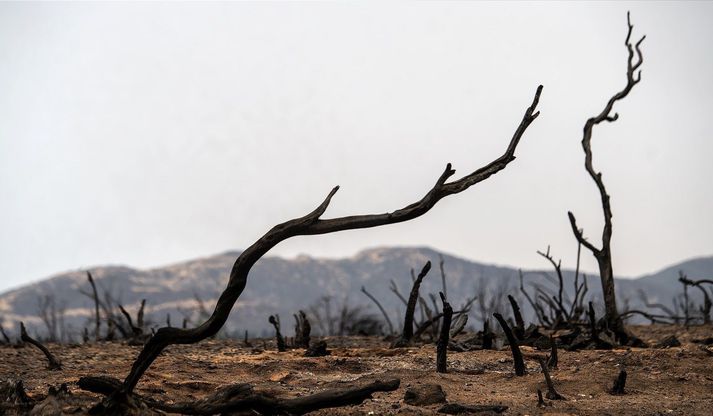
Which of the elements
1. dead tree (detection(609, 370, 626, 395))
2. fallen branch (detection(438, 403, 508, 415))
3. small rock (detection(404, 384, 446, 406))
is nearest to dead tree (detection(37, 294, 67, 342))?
small rock (detection(404, 384, 446, 406))

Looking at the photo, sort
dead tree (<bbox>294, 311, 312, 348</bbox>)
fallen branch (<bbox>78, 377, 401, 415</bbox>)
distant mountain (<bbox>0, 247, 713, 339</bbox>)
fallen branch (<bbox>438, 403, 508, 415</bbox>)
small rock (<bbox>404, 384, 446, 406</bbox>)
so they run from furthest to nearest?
1. distant mountain (<bbox>0, 247, 713, 339</bbox>)
2. dead tree (<bbox>294, 311, 312, 348</bbox>)
3. small rock (<bbox>404, 384, 446, 406</bbox>)
4. fallen branch (<bbox>438, 403, 508, 415</bbox>)
5. fallen branch (<bbox>78, 377, 401, 415</bbox>)

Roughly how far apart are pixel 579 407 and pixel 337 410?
1.85m

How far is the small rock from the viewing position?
583cm

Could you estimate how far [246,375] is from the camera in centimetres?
753

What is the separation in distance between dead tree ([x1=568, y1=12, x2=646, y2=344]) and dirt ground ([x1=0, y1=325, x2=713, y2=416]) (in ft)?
3.31

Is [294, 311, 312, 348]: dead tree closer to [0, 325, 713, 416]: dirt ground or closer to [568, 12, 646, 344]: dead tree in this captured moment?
[0, 325, 713, 416]: dirt ground

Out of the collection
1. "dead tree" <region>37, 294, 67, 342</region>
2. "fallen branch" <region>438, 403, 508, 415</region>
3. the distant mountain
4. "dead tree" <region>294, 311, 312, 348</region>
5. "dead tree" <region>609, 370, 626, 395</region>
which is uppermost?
the distant mountain

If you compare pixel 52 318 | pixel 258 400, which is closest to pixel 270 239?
pixel 258 400

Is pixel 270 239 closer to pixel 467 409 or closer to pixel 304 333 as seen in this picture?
pixel 467 409

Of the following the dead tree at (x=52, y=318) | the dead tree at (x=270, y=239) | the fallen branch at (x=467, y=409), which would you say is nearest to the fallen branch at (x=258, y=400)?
the dead tree at (x=270, y=239)

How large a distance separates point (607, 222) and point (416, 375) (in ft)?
16.5

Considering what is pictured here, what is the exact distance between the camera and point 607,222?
1088cm

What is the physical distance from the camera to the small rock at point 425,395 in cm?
583

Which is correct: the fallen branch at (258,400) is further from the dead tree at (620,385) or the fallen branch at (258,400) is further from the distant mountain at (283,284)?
the distant mountain at (283,284)
